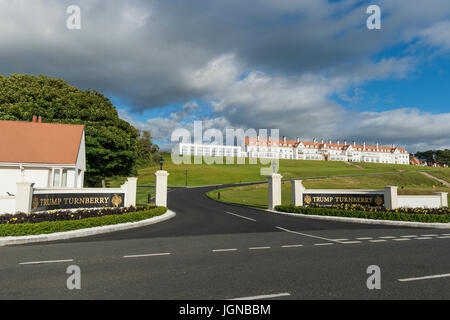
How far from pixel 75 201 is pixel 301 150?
150 meters

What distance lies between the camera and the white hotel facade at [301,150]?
14838cm

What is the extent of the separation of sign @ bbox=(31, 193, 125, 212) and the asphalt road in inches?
205

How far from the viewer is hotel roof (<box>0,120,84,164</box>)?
63.5 ft

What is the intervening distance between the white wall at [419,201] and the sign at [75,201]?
18810mm

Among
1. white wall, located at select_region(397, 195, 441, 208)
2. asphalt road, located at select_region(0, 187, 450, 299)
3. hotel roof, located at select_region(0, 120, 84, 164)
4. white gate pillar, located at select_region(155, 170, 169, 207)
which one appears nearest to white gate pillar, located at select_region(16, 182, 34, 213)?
asphalt road, located at select_region(0, 187, 450, 299)

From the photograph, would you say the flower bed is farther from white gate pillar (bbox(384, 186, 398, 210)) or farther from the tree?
white gate pillar (bbox(384, 186, 398, 210))

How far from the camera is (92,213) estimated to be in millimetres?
13781

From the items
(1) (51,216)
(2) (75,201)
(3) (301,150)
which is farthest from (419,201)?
(3) (301,150)

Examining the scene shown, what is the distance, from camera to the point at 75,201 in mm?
15367

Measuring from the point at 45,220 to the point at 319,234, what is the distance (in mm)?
12662

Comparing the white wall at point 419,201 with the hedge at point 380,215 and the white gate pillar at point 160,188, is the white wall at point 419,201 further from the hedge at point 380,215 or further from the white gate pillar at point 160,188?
the white gate pillar at point 160,188

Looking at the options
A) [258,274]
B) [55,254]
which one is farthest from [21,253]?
[258,274]

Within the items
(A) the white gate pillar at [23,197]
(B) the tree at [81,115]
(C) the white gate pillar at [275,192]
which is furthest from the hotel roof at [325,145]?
(A) the white gate pillar at [23,197]
